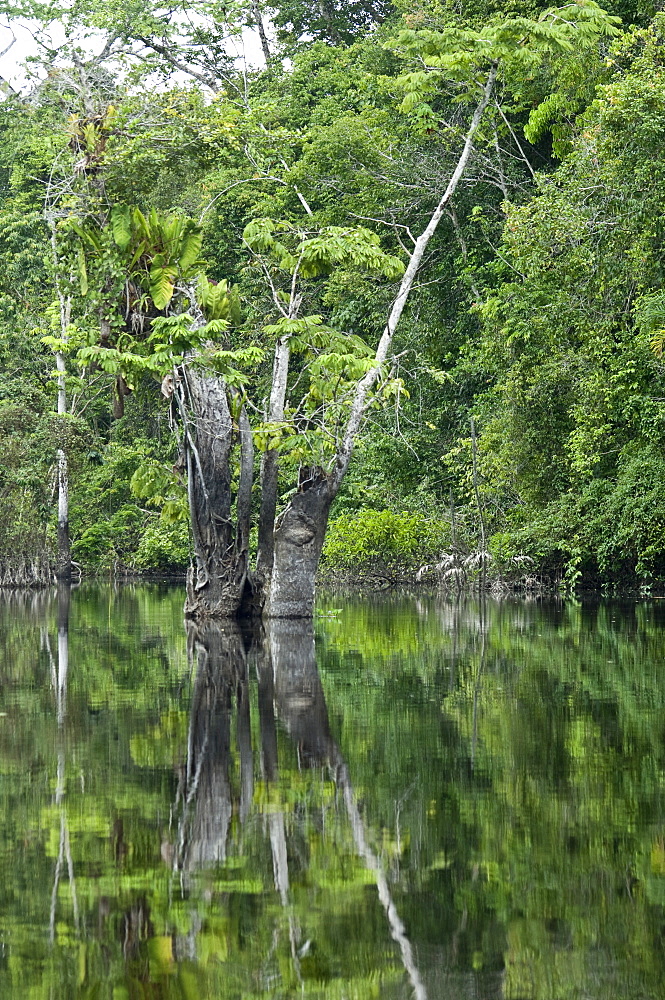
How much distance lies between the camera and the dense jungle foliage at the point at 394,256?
58.0ft

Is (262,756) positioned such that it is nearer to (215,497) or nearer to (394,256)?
(215,497)

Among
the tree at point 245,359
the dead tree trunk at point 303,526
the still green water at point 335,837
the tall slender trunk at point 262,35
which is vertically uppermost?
the tall slender trunk at point 262,35

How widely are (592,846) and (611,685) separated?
5252 mm

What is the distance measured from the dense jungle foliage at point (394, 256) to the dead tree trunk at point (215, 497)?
0.44 metres

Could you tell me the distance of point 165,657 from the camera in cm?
1281

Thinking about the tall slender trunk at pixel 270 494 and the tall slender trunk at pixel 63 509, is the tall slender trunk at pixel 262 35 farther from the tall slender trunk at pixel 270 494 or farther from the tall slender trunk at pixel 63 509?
the tall slender trunk at pixel 270 494

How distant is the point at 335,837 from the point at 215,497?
13.9 m

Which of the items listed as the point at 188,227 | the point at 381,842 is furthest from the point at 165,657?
the point at 381,842

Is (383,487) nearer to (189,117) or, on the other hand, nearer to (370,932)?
(189,117)

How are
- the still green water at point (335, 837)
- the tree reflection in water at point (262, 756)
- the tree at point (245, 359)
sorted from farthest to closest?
the tree at point (245, 359) < the tree reflection in water at point (262, 756) < the still green water at point (335, 837)

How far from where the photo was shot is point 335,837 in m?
4.71

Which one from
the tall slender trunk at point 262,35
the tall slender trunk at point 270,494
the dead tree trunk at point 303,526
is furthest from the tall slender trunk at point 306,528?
the tall slender trunk at point 262,35

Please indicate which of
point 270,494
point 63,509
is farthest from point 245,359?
point 63,509

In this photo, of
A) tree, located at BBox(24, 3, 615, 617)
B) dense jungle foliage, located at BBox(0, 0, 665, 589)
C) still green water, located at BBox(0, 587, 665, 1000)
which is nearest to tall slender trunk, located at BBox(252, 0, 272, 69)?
dense jungle foliage, located at BBox(0, 0, 665, 589)
